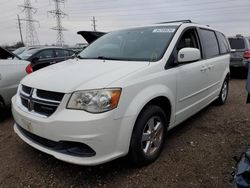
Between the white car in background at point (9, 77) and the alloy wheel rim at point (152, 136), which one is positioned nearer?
the alloy wheel rim at point (152, 136)

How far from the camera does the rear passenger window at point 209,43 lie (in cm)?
429

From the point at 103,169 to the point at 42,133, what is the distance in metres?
0.86

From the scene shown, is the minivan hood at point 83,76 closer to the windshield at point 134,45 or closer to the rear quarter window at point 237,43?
the windshield at point 134,45

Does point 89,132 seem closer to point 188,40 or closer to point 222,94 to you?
point 188,40

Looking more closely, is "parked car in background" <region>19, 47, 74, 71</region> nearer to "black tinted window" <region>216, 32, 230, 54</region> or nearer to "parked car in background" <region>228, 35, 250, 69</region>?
"black tinted window" <region>216, 32, 230, 54</region>

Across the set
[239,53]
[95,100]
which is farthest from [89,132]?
[239,53]

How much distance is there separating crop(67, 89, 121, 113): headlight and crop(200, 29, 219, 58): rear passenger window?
8.15 ft

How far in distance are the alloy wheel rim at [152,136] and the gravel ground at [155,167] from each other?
0.19m

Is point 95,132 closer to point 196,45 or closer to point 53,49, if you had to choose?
point 196,45

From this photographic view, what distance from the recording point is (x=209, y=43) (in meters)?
4.57

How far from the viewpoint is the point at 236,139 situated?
146 inches

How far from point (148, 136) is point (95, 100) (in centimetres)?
88

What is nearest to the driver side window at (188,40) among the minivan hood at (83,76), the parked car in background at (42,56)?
the minivan hood at (83,76)

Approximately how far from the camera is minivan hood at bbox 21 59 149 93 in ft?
8.11
